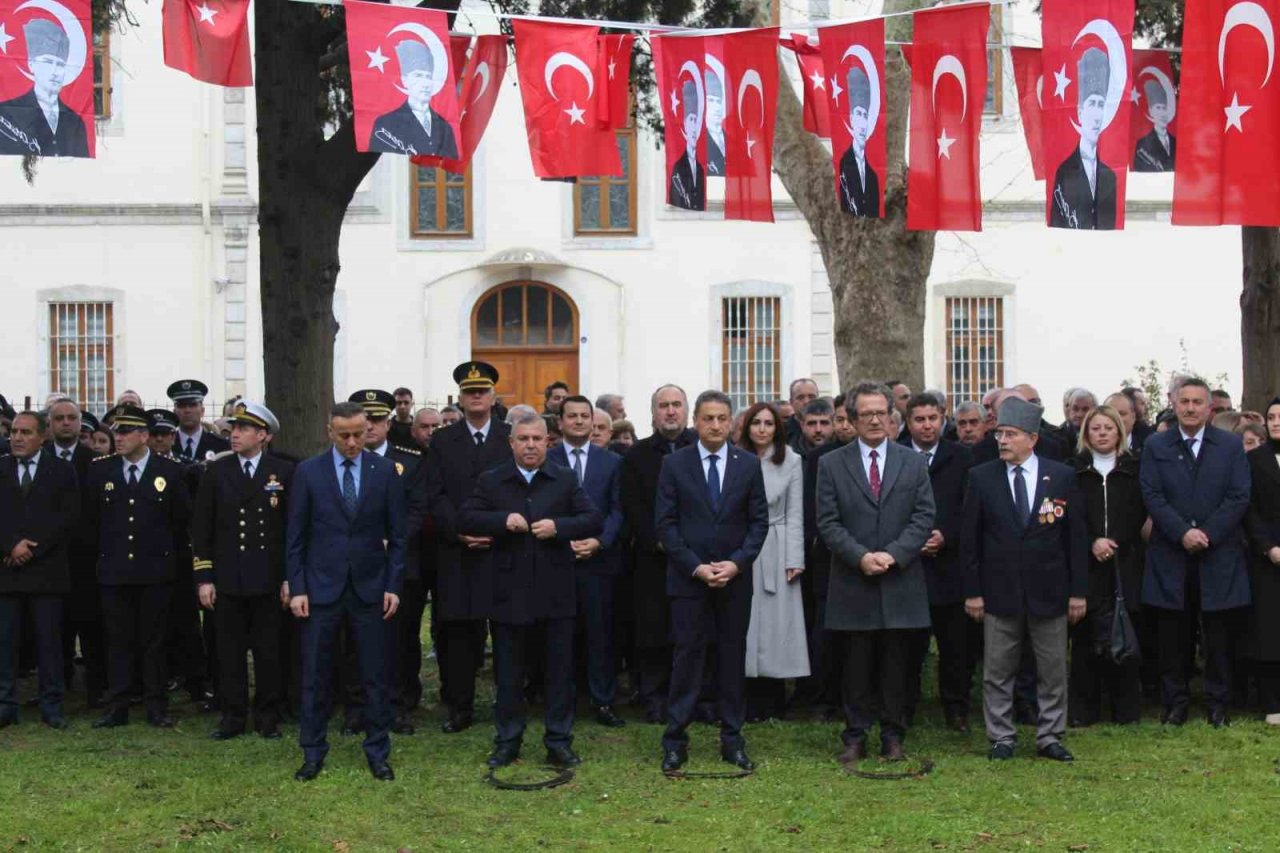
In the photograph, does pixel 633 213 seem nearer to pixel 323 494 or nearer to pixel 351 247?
pixel 351 247

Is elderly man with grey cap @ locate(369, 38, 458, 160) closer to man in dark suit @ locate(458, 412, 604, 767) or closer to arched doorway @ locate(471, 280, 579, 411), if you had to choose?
man in dark suit @ locate(458, 412, 604, 767)

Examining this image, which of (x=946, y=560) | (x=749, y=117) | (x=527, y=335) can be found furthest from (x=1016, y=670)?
(x=527, y=335)

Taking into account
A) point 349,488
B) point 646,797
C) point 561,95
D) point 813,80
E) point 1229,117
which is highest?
point 813,80

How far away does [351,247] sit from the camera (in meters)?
24.5

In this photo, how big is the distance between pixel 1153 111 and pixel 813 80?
240 cm

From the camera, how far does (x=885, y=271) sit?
14.6 m

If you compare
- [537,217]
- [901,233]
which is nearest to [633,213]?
[537,217]

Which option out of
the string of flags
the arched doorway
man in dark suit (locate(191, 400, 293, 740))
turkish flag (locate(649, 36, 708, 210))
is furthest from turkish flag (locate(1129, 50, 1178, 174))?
the arched doorway

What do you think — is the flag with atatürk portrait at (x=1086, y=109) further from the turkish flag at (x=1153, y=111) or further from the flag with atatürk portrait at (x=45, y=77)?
the flag with atatürk portrait at (x=45, y=77)

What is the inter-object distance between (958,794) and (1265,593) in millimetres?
2776

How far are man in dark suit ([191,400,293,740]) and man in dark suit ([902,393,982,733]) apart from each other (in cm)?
368

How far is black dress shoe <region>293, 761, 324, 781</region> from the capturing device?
8395 millimetres

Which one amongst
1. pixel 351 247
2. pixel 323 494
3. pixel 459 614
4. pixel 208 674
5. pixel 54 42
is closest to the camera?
pixel 323 494

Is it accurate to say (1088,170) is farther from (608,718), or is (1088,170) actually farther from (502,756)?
(502,756)
